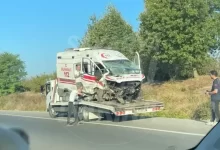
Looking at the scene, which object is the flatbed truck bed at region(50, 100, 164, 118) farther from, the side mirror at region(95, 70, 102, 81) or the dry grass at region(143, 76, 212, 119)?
the dry grass at region(143, 76, 212, 119)

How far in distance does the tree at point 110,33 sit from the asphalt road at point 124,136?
2002cm

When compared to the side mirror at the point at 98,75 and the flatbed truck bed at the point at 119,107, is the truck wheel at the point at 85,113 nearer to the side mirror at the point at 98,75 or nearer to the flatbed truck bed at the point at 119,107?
the flatbed truck bed at the point at 119,107

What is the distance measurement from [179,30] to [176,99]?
28.7 feet

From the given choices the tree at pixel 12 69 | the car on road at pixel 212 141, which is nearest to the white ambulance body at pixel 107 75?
the car on road at pixel 212 141

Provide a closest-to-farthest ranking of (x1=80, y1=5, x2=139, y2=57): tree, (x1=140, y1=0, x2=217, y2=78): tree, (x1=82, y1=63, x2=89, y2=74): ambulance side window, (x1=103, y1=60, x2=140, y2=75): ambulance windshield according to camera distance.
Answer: (x1=103, y1=60, x2=140, y2=75): ambulance windshield, (x1=82, y1=63, x2=89, y2=74): ambulance side window, (x1=140, y1=0, x2=217, y2=78): tree, (x1=80, y1=5, x2=139, y2=57): tree

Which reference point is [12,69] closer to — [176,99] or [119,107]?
[176,99]

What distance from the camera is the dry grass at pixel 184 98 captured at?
62.3 feet

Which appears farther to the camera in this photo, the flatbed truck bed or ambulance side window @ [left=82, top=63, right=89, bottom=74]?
ambulance side window @ [left=82, top=63, right=89, bottom=74]

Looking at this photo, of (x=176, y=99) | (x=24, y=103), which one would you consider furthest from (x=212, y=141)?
(x=24, y=103)

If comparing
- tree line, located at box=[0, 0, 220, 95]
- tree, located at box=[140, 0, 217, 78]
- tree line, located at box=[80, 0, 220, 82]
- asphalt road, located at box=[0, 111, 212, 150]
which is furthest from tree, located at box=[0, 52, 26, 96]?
asphalt road, located at box=[0, 111, 212, 150]

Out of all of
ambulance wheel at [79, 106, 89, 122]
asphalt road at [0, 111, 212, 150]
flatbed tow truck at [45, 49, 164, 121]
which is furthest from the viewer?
ambulance wheel at [79, 106, 89, 122]

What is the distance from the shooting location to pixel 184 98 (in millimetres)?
26062

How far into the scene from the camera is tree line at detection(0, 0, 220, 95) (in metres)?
33.3

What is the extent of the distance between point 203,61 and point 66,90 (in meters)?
16.0
